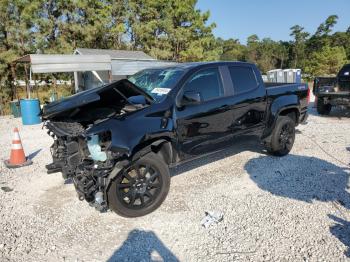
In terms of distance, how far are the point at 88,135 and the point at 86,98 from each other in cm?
47

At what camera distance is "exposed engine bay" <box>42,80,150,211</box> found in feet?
11.5

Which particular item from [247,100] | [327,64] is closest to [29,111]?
[247,100]

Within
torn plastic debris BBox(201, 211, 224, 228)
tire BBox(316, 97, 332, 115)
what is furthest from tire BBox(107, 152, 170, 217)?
tire BBox(316, 97, 332, 115)

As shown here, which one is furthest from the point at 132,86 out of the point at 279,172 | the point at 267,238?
the point at 279,172

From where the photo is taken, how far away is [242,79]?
5.15 meters

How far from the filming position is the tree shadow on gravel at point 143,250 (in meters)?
3.05

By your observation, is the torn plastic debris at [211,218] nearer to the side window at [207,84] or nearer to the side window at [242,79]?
the side window at [207,84]

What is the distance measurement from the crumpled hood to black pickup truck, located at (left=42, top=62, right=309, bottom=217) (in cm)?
1

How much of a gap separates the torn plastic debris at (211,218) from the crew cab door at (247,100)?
1.55 m

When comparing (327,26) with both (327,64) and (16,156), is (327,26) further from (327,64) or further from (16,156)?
(16,156)

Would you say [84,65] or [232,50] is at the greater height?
[232,50]

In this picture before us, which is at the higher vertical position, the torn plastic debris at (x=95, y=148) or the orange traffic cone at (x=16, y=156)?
the torn plastic debris at (x=95, y=148)

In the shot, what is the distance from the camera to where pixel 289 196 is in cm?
430

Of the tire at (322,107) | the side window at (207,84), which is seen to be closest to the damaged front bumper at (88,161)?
the side window at (207,84)
